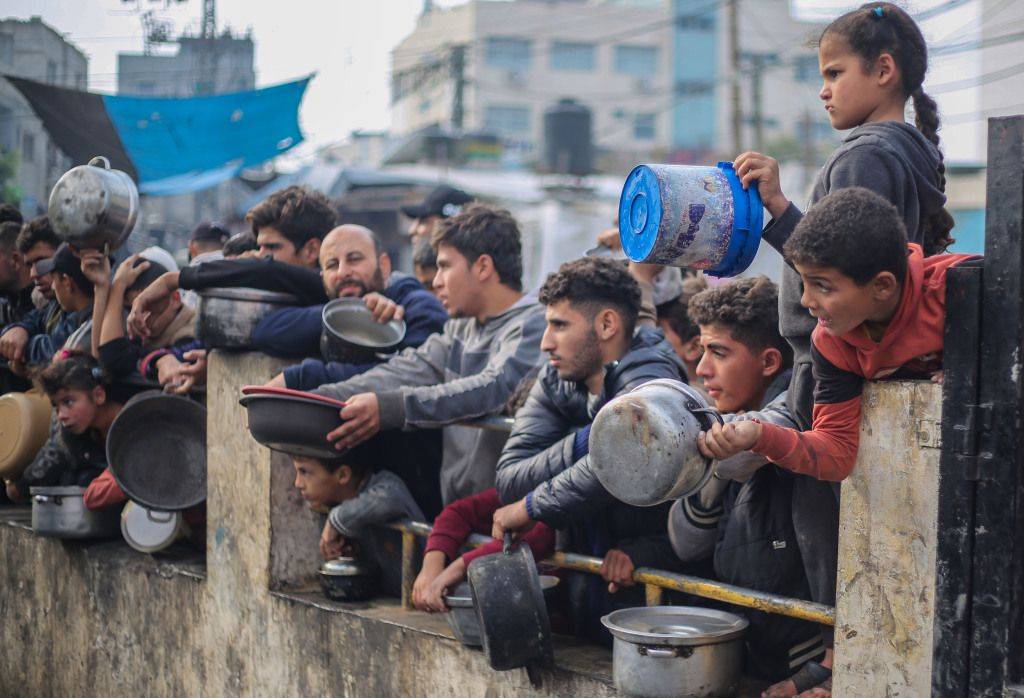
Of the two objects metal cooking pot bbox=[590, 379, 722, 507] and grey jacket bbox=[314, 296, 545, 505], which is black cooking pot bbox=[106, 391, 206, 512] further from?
metal cooking pot bbox=[590, 379, 722, 507]

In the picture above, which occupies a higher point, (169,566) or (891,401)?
(891,401)

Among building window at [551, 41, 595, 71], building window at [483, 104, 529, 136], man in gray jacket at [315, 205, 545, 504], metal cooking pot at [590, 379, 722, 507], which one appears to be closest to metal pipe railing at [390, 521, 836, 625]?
man in gray jacket at [315, 205, 545, 504]

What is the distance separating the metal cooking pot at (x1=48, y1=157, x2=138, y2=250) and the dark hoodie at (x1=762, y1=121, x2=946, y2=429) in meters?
3.58

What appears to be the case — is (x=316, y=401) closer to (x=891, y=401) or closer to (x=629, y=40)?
(x=891, y=401)

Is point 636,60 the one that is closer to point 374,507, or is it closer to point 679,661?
point 374,507

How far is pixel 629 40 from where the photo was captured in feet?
171

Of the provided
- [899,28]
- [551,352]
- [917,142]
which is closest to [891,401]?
[917,142]

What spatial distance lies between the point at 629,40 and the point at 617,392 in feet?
166

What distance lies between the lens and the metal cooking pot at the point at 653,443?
Result: 274cm

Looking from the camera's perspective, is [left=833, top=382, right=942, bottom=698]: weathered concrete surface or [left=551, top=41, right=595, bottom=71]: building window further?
[left=551, top=41, right=595, bottom=71]: building window

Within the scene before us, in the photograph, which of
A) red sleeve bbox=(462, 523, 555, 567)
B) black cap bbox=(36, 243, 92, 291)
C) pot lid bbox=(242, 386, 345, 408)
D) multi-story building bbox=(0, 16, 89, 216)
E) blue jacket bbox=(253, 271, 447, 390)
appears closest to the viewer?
red sleeve bbox=(462, 523, 555, 567)

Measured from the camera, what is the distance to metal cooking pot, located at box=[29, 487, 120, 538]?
18.5ft

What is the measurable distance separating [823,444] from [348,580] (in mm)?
2308

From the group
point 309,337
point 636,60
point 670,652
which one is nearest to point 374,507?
point 309,337
